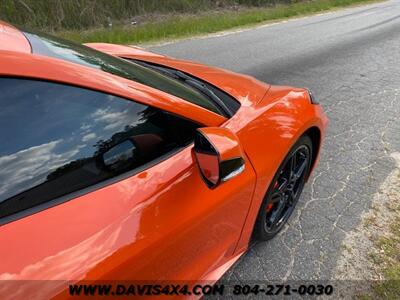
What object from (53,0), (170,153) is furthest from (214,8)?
(170,153)

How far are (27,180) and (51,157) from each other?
0.41 ft

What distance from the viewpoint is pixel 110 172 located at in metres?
1.55

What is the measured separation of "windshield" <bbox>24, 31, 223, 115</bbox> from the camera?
1.68m

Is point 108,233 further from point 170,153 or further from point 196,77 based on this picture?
point 196,77

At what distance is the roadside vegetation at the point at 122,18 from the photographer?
9680 mm

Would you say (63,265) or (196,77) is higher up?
(196,77)

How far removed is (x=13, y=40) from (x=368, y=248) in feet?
8.74

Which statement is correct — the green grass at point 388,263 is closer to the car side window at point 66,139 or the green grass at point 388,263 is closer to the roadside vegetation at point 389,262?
the roadside vegetation at point 389,262

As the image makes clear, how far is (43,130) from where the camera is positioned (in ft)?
4.62

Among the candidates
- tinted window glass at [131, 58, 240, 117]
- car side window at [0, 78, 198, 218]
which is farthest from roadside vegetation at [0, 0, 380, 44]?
car side window at [0, 78, 198, 218]

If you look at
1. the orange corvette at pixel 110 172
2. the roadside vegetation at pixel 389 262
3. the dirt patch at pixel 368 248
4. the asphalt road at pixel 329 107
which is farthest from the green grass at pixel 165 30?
the orange corvette at pixel 110 172

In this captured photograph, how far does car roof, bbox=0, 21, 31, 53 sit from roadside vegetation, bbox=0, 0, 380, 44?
7455mm

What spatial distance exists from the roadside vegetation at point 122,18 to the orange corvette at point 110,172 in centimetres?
760

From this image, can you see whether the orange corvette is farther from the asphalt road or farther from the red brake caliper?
the asphalt road
